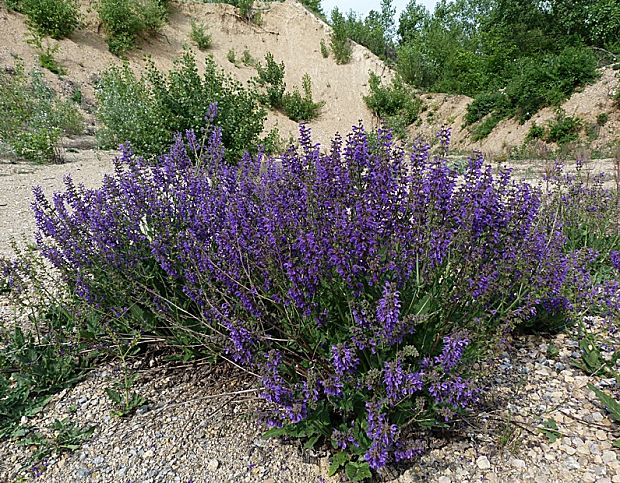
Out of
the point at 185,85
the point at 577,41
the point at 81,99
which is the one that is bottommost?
the point at 81,99

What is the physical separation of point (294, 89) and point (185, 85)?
14.7 metres

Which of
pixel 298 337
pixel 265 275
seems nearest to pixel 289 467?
pixel 298 337

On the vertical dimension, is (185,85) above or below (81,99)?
above

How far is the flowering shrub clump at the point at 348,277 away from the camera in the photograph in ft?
6.07

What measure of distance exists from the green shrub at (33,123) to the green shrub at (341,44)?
1464cm

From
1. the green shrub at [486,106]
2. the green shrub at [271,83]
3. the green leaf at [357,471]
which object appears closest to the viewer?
the green leaf at [357,471]

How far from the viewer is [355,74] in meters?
23.7

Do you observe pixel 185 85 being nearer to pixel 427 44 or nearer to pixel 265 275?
pixel 265 275

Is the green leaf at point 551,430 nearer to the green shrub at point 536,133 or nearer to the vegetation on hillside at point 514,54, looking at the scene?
the green shrub at point 536,133

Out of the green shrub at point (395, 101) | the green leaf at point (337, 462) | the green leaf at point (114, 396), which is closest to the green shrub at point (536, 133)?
the green shrub at point (395, 101)

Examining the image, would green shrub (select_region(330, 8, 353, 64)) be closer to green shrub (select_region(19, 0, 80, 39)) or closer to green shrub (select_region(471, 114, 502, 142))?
green shrub (select_region(471, 114, 502, 142))

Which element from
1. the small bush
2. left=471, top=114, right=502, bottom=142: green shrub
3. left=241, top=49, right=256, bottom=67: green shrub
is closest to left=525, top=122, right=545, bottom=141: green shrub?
the small bush

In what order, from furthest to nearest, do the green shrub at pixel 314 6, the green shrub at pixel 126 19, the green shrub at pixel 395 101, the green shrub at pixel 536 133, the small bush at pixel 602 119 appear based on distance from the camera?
the green shrub at pixel 314 6
the green shrub at pixel 395 101
the green shrub at pixel 126 19
the green shrub at pixel 536 133
the small bush at pixel 602 119

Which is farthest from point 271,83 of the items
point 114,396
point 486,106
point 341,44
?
point 114,396
